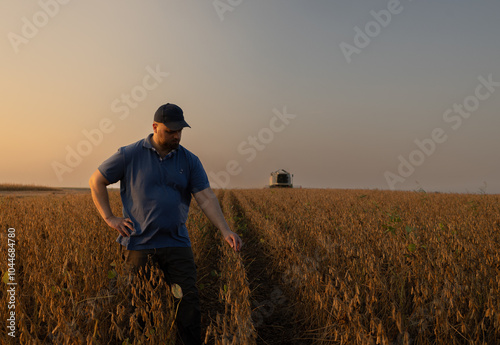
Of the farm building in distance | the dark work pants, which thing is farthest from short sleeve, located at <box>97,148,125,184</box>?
the farm building in distance

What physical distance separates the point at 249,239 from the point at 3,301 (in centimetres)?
580

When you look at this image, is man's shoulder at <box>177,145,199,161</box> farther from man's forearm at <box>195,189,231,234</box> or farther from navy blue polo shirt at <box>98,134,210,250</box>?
man's forearm at <box>195,189,231,234</box>

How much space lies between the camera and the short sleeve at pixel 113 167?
9.46 feet

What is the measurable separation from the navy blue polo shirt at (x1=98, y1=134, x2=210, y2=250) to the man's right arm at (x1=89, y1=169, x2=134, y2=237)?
0.20ft

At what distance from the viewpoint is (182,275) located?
2799 mm

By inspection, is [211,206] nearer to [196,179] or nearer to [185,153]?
[196,179]

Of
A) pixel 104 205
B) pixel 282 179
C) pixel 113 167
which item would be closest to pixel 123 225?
pixel 104 205

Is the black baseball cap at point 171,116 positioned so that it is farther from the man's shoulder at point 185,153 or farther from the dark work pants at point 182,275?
the dark work pants at point 182,275

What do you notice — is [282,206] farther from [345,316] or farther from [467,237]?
[345,316]

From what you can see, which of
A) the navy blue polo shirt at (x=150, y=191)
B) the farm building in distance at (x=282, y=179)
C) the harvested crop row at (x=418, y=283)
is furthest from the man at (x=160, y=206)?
the farm building in distance at (x=282, y=179)

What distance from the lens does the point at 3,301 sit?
298 centimetres

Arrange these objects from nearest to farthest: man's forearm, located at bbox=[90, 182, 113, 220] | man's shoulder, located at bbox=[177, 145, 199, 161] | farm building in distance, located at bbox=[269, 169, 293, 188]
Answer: man's forearm, located at bbox=[90, 182, 113, 220] < man's shoulder, located at bbox=[177, 145, 199, 161] < farm building in distance, located at bbox=[269, 169, 293, 188]

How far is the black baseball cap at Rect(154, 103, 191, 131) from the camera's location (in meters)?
2.70

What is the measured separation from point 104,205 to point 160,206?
0.58 meters
